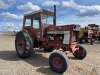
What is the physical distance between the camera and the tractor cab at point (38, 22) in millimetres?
9312

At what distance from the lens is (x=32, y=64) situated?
831 cm

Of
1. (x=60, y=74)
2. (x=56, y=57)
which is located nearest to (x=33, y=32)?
(x=56, y=57)

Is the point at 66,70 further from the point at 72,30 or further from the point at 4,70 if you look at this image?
the point at 4,70

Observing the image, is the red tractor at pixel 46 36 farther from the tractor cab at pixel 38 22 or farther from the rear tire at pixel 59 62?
the rear tire at pixel 59 62

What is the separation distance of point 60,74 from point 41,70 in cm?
86

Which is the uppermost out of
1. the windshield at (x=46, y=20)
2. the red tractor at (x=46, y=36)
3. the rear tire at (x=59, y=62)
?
the windshield at (x=46, y=20)

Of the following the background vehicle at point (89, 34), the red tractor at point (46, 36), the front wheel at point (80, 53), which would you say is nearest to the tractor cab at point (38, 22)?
the red tractor at point (46, 36)

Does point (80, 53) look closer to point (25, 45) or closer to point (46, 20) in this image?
point (46, 20)

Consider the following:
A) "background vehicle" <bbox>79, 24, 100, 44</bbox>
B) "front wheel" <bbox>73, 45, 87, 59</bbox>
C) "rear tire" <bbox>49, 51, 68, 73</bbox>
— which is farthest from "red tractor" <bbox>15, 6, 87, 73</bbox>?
"background vehicle" <bbox>79, 24, 100, 44</bbox>

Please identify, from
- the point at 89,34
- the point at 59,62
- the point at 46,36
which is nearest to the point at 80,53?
the point at 46,36

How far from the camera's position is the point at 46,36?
9492 mm

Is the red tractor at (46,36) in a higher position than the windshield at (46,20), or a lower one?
lower

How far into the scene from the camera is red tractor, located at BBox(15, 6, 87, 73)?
8.52 meters

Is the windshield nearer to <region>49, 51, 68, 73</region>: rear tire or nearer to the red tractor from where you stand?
the red tractor
